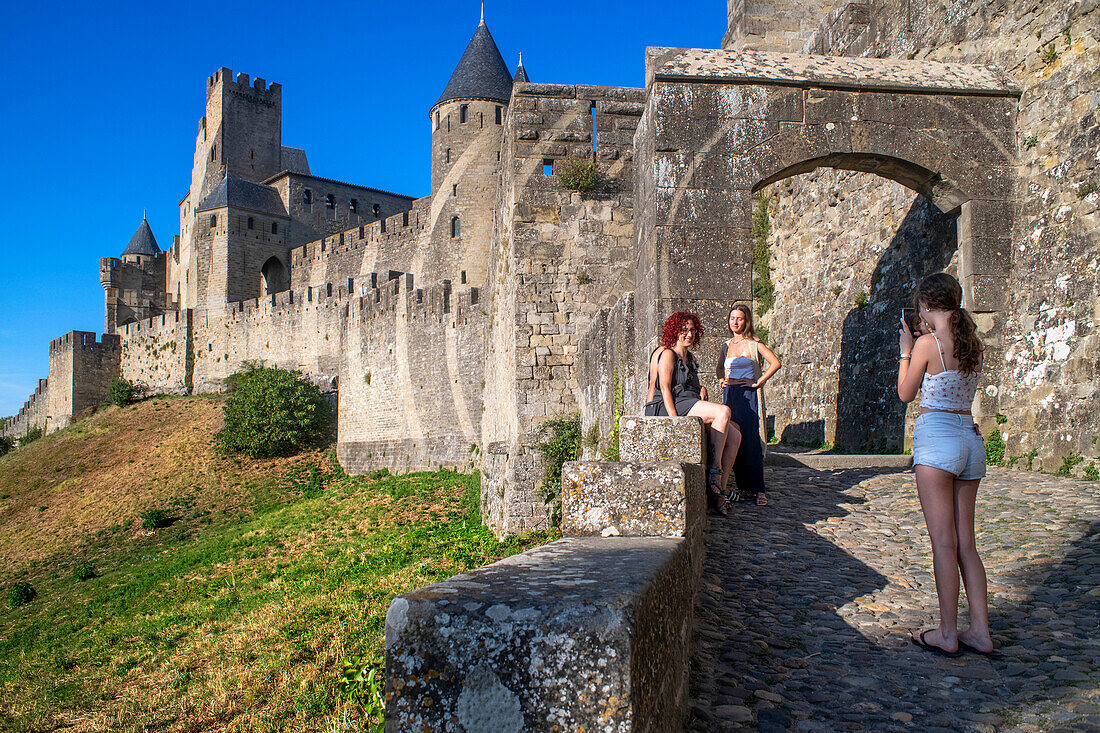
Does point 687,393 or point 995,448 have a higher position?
point 687,393

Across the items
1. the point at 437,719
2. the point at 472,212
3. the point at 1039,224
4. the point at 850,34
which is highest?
the point at 472,212

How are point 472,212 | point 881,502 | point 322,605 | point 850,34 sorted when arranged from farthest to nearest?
point 472,212, point 850,34, point 322,605, point 881,502

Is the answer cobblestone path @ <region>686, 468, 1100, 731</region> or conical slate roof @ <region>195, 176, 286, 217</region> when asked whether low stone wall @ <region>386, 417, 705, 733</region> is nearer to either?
cobblestone path @ <region>686, 468, 1100, 731</region>

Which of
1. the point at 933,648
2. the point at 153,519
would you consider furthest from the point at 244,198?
the point at 933,648

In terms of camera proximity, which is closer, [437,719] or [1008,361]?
[437,719]

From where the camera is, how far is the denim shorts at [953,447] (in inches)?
135

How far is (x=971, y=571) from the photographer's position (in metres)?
3.36

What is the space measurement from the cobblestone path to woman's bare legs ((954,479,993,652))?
0.28 ft

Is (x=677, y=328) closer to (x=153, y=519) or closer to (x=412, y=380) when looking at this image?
(x=412, y=380)

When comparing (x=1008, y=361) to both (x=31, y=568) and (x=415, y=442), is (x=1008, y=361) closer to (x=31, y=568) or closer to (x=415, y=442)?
(x=415, y=442)

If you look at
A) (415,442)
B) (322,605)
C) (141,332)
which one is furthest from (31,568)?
(141,332)

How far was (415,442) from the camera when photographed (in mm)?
22734

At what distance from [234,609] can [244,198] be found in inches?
1435

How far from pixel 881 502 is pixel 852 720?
11.7 feet
